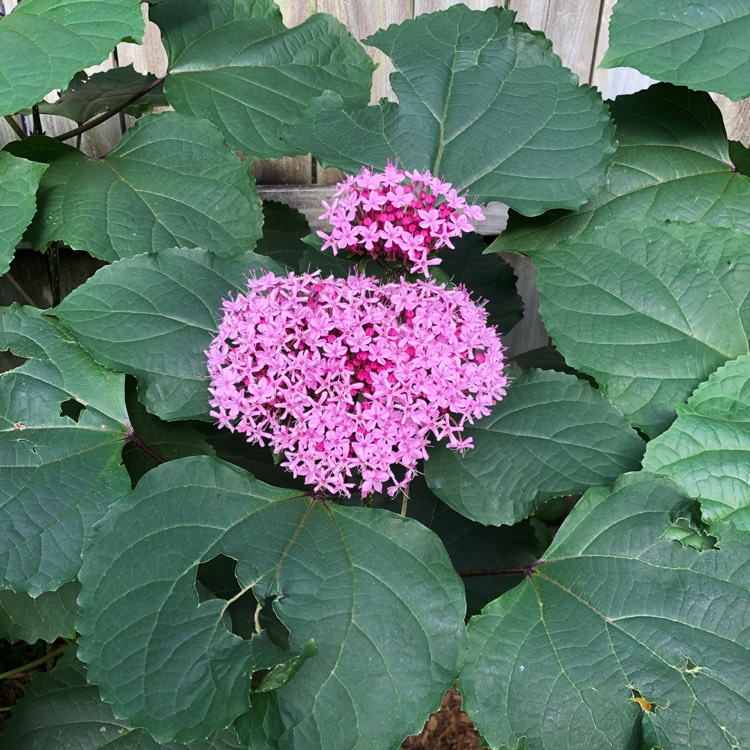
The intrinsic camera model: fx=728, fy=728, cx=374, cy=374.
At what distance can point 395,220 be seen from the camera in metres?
1.16

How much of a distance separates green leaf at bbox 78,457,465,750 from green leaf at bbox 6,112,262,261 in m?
0.59

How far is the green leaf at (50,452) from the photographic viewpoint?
113cm

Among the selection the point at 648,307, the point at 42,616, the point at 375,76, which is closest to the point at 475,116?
the point at 648,307

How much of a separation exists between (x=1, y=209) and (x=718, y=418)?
4.43ft

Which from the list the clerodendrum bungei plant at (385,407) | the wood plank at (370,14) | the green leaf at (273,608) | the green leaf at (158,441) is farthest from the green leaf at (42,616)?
the wood plank at (370,14)

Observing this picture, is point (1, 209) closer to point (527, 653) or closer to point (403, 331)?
point (403, 331)

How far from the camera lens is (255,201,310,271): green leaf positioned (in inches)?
79.1

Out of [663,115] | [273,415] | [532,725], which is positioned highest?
[663,115]

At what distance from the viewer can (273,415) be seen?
3.57 ft

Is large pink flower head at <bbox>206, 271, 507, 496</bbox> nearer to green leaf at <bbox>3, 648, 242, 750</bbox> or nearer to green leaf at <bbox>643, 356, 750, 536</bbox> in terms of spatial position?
green leaf at <bbox>643, 356, 750, 536</bbox>

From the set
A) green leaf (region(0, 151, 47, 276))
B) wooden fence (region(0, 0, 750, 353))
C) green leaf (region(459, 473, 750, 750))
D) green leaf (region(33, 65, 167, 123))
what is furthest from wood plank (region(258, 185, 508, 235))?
green leaf (region(459, 473, 750, 750))

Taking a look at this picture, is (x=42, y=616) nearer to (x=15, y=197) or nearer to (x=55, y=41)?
(x=15, y=197)

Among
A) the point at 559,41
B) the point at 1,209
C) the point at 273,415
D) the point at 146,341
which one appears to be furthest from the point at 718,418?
the point at 559,41

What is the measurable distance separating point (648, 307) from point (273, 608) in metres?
0.80
